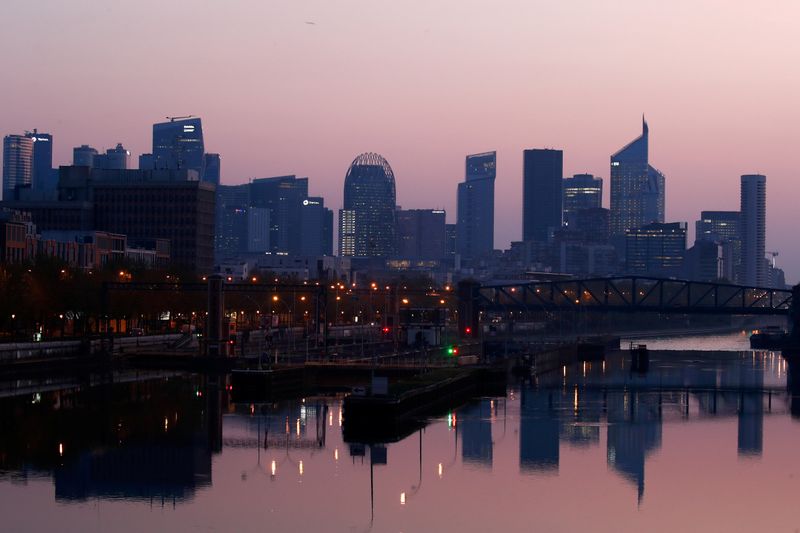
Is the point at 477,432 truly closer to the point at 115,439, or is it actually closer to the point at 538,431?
the point at 538,431

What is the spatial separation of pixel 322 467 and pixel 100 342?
62.4 meters

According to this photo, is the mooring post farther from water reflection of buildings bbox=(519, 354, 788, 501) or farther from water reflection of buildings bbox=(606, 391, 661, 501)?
water reflection of buildings bbox=(606, 391, 661, 501)

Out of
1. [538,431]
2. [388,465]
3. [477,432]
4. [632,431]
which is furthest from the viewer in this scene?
[632,431]

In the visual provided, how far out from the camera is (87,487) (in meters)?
62.2

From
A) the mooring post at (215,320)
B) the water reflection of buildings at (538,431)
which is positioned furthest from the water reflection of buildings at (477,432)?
the mooring post at (215,320)

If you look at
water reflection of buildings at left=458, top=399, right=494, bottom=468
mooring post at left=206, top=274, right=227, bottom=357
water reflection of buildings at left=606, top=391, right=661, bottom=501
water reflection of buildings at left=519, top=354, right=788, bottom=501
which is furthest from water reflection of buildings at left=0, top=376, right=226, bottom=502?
mooring post at left=206, top=274, right=227, bottom=357

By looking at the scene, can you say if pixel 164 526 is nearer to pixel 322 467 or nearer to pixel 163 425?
pixel 322 467

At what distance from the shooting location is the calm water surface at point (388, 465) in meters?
57.1

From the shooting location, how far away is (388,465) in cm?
6869

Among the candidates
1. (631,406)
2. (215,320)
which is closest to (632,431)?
(631,406)

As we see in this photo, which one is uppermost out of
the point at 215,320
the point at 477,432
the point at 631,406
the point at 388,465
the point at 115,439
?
the point at 215,320

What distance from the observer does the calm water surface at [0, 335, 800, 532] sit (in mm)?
57062

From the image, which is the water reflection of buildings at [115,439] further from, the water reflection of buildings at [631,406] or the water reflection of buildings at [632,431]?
the water reflection of buildings at [632,431]

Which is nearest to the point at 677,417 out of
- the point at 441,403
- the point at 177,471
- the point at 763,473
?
the point at 441,403
